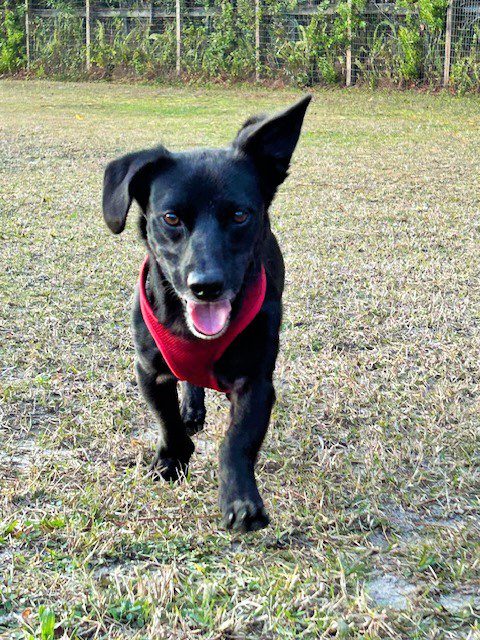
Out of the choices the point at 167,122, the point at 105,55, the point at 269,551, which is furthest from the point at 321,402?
the point at 105,55

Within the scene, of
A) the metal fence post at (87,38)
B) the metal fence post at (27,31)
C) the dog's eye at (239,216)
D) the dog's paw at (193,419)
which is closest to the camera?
the dog's eye at (239,216)

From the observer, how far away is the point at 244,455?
2.66m

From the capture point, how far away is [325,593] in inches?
92.4

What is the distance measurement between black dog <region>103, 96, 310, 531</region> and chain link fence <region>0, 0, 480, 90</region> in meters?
14.5

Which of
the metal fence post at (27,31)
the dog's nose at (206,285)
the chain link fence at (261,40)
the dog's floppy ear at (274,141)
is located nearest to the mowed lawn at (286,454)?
Answer: the dog's nose at (206,285)

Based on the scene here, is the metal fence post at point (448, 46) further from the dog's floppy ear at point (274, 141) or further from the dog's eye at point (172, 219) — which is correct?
the dog's eye at point (172, 219)

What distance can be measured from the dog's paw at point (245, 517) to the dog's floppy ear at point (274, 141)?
1.07 meters

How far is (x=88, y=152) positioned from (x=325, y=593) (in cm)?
911

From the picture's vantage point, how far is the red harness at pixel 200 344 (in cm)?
274

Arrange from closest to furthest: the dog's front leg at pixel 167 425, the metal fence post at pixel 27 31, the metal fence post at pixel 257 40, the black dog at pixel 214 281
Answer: the black dog at pixel 214 281 < the dog's front leg at pixel 167 425 < the metal fence post at pixel 257 40 < the metal fence post at pixel 27 31

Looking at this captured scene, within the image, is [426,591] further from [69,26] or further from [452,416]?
[69,26]

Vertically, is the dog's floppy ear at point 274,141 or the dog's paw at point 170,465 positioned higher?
the dog's floppy ear at point 274,141

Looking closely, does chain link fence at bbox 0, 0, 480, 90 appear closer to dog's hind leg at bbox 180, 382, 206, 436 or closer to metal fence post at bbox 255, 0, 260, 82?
metal fence post at bbox 255, 0, 260, 82

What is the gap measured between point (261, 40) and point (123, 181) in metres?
16.9
